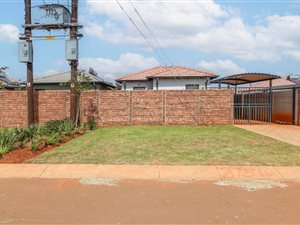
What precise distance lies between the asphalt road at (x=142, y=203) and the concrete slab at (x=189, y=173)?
361 mm

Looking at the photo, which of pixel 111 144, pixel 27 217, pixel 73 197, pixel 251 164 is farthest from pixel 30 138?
pixel 251 164

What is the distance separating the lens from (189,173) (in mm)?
6785

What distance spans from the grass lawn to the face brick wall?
16.3 ft

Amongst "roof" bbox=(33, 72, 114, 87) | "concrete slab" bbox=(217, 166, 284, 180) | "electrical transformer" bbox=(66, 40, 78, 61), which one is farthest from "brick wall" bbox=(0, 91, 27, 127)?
"concrete slab" bbox=(217, 166, 284, 180)

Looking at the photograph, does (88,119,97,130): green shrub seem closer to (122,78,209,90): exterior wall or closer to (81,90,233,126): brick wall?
(81,90,233,126): brick wall

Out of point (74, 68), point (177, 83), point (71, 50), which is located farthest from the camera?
point (177, 83)

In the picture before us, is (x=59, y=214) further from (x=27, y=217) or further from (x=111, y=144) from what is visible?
(x=111, y=144)

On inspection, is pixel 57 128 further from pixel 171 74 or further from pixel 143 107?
pixel 171 74

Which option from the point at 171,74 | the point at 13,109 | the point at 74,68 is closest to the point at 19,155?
the point at 74,68

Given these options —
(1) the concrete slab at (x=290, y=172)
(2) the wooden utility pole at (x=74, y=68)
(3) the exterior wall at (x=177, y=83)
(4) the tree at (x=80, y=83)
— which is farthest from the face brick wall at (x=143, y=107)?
(3) the exterior wall at (x=177, y=83)

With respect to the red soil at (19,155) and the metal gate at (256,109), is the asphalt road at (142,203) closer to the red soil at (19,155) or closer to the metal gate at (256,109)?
the red soil at (19,155)

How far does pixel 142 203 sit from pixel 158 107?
11.6 m

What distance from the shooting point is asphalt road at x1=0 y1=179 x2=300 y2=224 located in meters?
4.28

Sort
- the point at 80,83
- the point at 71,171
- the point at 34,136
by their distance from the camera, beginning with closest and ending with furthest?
the point at 71,171, the point at 34,136, the point at 80,83
